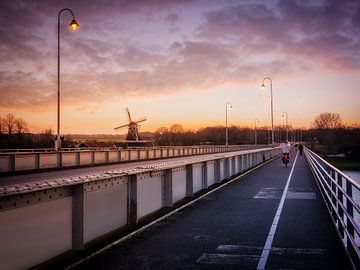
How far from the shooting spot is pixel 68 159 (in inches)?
1223

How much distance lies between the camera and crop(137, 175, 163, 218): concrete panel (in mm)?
10344

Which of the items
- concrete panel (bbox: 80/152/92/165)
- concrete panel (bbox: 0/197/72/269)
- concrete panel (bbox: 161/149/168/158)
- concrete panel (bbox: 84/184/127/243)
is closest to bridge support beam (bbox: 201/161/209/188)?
concrete panel (bbox: 84/184/127/243)

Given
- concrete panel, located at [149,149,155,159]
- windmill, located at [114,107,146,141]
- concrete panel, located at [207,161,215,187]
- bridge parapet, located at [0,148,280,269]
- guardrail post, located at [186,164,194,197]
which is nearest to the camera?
bridge parapet, located at [0,148,280,269]

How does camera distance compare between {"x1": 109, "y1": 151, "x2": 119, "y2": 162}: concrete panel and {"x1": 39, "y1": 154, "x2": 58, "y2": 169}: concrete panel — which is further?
{"x1": 109, "y1": 151, "x2": 119, "y2": 162}: concrete panel

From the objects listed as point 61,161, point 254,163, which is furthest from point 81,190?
point 254,163

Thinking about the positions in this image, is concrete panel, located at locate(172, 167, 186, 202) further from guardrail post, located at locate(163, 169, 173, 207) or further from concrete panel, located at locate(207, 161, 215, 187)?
concrete panel, located at locate(207, 161, 215, 187)

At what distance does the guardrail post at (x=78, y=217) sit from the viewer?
7.40 metres

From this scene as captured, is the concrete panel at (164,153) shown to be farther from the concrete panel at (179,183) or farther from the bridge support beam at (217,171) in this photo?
the concrete panel at (179,183)

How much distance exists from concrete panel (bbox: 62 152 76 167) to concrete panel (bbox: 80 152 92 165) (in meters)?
1.17

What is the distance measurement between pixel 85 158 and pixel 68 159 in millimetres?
2933

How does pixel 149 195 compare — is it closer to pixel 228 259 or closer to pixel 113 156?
pixel 228 259

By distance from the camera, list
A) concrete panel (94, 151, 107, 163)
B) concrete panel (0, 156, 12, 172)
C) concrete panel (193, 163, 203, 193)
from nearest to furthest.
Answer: concrete panel (193, 163, 203, 193), concrete panel (0, 156, 12, 172), concrete panel (94, 151, 107, 163)

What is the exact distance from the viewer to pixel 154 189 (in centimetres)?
1148

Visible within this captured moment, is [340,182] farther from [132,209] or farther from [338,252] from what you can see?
[132,209]
